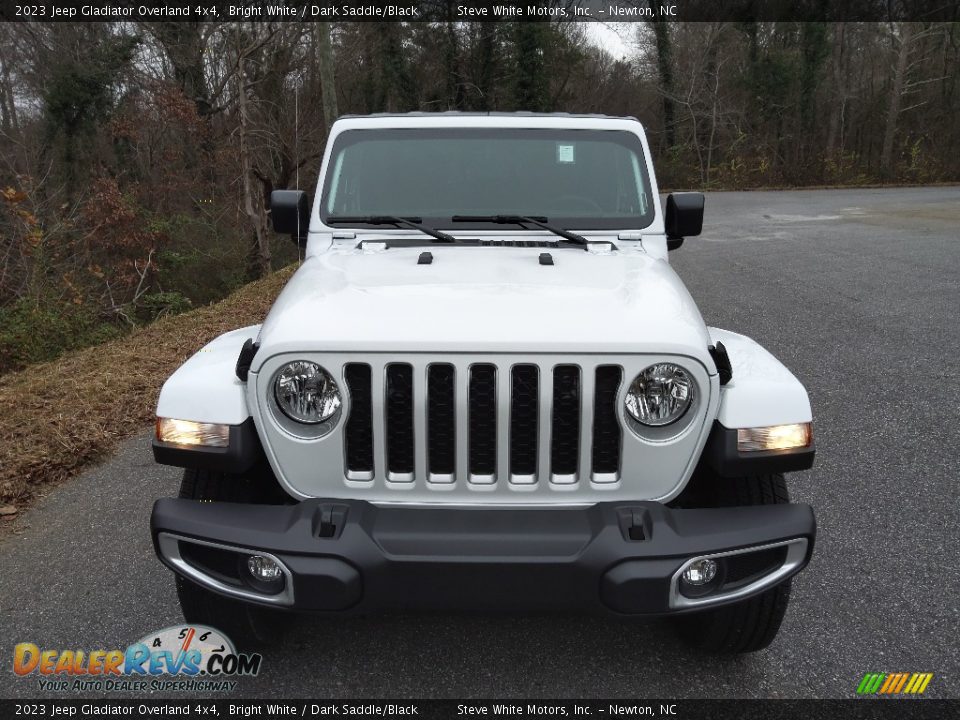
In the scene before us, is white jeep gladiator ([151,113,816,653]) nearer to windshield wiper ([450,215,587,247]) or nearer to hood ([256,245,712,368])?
hood ([256,245,712,368])

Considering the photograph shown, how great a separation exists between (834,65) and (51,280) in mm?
33984

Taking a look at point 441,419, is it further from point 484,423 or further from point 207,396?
point 207,396

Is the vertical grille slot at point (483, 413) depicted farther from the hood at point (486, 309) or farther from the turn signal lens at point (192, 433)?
the turn signal lens at point (192, 433)

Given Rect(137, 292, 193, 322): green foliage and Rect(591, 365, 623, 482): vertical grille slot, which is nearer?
Rect(591, 365, 623, 482): vertical grille slot

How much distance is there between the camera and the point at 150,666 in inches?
104

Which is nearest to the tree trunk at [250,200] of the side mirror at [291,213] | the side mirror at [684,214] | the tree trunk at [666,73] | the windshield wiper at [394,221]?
the side mirror at [291,213]

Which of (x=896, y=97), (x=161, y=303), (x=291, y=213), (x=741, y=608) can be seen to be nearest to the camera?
(x=741, y=608)

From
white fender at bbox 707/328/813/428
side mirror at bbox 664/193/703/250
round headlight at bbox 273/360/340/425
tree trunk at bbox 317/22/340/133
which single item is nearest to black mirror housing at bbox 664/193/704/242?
side mirror at bbox 664/193/703/250

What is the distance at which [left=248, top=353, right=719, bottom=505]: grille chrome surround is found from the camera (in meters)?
2.15

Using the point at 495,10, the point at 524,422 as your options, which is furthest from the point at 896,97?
the point at 524,422

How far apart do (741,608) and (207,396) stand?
1.81m

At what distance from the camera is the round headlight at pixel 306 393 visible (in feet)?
7.22

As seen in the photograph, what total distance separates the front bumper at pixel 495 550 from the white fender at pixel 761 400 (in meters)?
0.26

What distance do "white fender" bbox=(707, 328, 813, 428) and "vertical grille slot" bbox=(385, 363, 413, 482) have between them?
922 mm
